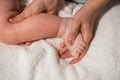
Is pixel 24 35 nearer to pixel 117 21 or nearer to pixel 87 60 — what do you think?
pixel 87 60

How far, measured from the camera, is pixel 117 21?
885 mm

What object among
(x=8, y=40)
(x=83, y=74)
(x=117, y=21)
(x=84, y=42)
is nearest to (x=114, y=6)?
(x=117, y=21)

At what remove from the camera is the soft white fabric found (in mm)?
753

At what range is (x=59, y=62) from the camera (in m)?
0.80

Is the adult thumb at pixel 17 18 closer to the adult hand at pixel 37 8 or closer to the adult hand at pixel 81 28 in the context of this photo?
the adult hand at pixel 37 8

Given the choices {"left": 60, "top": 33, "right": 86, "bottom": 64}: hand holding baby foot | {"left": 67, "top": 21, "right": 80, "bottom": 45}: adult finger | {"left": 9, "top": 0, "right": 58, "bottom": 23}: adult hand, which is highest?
{"left": 9, "top": 0, "right": 58, "bottom": 23}: adult hand

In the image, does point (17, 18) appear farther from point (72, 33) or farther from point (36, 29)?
point (72, 33)

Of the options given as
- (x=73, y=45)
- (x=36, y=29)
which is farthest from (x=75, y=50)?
(x=36, y=29)

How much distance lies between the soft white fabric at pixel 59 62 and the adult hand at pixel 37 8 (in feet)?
0.40

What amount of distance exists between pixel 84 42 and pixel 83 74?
13 cm

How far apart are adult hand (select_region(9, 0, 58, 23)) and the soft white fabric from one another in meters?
0.12

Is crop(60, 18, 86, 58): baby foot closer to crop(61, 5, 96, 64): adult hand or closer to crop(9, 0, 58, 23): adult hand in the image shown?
crop(61, 5, 96, 64): adult hand

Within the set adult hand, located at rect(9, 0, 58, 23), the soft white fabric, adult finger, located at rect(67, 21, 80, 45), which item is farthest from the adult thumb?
adult finger, located at rect(67, 21, 80, 45)

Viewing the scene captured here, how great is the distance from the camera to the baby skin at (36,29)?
83 centimetres
